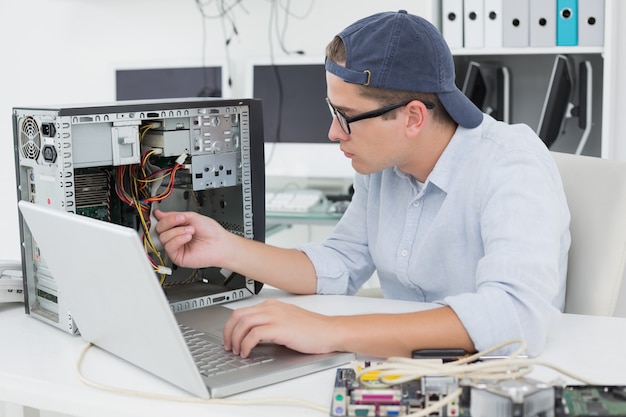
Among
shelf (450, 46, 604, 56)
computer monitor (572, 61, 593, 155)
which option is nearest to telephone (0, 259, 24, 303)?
shelf (450, 46, 604, 56)

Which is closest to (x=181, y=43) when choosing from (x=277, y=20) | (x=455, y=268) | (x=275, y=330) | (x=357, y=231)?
(x=277, y=20)

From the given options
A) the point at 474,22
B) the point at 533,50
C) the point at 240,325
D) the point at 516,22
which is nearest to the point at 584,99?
the point at 533,50

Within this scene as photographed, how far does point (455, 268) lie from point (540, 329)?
1.01 ft

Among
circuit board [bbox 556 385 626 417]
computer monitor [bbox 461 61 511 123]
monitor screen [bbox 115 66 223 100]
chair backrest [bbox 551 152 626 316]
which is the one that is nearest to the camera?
circuit board [bbox 556 385 626 417]

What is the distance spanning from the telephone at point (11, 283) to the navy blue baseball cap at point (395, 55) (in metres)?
0.69

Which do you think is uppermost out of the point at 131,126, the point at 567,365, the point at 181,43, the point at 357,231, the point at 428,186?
the point at 181,43

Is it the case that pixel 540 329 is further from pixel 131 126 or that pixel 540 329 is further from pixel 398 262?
pixel 131 126

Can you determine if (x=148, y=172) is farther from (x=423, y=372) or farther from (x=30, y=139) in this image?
(x=423, y=372)

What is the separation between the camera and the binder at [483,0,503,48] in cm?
286

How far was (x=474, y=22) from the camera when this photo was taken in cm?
290

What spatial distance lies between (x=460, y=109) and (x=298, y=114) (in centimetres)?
184

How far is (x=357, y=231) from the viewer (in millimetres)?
1705

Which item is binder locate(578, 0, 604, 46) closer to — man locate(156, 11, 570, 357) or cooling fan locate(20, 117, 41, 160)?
man locate(156, 11, 570, 357)

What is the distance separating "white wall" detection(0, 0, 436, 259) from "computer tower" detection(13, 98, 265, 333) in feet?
6.59
